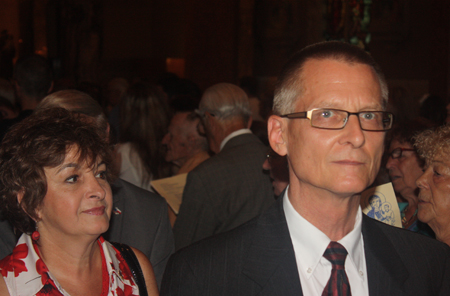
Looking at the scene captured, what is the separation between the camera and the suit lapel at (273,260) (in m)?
1.42

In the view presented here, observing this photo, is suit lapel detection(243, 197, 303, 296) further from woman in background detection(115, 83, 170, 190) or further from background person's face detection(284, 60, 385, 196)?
woman in background detection(115, 83, 170, 190)

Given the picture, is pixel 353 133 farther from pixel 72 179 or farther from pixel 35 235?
pixel 35 235

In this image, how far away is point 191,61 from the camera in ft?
49.9

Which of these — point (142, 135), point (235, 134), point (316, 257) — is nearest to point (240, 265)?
point (316, 257)

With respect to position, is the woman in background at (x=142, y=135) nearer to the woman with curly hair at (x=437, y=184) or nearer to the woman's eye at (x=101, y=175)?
the woman's eye at (x=101, y=175)

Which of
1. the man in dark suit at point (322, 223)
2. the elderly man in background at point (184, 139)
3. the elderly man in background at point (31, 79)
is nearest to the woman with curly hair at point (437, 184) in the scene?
the man in dark suit at point (322, 223)

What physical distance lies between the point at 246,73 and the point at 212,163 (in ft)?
33.3

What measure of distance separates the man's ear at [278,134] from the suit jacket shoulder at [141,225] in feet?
3.20

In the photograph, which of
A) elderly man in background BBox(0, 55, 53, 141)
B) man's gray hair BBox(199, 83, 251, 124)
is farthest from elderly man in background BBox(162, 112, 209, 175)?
elderly man in background BBox(0, 55, 53, 141)

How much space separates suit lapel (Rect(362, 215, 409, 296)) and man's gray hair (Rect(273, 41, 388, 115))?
0.48 m

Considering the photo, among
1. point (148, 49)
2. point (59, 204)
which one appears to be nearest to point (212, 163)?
point (59, 204)

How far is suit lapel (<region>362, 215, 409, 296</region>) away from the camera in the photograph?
4.87 ft

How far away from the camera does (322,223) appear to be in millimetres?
1509

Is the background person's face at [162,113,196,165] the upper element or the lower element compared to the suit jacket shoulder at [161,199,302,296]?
lower
